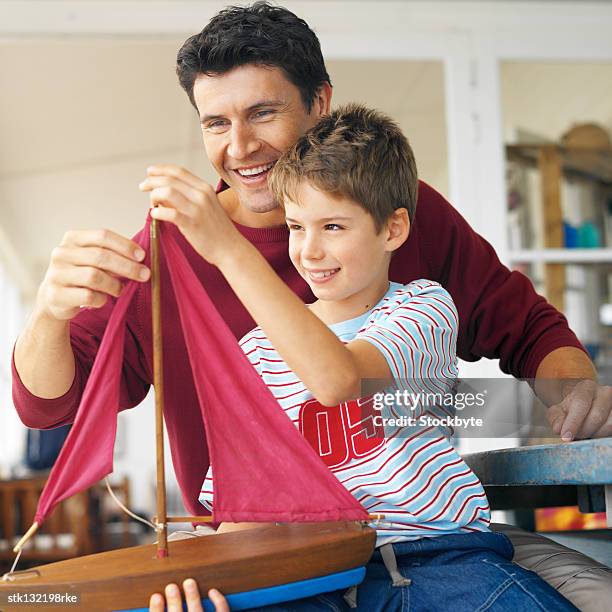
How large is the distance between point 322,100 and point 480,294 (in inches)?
16.4

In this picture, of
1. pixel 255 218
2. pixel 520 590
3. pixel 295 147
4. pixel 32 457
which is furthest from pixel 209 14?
pixel 32 457

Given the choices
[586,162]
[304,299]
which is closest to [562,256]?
[586,162]

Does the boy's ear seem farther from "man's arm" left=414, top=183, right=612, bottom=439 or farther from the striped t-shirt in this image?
"man's arm" left=414, top=183, right=612, bottom=439

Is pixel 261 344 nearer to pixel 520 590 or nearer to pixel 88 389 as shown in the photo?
pixel 88 389

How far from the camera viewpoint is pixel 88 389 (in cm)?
89

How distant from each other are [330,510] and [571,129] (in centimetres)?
259

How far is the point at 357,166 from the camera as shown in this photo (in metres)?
1.02

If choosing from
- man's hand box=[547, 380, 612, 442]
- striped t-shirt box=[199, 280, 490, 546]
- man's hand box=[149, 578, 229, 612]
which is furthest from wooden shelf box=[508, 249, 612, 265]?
man's hand box=[149, 578, 229, 612]

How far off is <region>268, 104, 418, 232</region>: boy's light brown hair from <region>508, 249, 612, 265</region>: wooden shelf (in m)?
1.87

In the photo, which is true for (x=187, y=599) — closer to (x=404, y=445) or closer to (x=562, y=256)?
(x=404, y=445)

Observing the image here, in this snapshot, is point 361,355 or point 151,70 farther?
point 151,70

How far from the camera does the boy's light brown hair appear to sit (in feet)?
3.34

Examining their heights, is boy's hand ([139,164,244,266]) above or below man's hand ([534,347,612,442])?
above

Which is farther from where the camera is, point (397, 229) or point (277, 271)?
point (277, 271)
